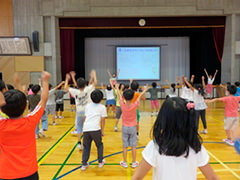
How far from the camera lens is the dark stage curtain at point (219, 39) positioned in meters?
12.5

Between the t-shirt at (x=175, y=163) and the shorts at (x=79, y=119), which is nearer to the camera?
the t-shirt at (x=175, y=163)

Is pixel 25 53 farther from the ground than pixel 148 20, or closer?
closer

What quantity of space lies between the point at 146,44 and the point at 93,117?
11.8m

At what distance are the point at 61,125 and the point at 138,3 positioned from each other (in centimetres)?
811

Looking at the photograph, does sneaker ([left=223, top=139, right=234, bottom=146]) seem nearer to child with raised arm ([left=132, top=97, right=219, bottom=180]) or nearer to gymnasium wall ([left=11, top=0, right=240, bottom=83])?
child with raised arm ([left=132, top=97, right=219, bottom=180])

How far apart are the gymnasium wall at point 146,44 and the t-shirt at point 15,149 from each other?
12.9 m

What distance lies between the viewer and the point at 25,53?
37.8 ft

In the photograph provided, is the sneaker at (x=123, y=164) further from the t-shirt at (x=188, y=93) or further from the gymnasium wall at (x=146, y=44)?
the gymnasium wall at (x=146, y=44)

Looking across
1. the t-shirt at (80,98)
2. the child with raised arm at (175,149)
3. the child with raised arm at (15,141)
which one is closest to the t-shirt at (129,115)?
the t-shirt at (80,98)

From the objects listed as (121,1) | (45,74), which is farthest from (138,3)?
(45,74)

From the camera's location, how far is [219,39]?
12.6m

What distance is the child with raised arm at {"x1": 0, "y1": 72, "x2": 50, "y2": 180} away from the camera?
69.2 inches

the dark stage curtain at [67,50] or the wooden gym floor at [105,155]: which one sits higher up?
the dark stage curtain at [67,50]

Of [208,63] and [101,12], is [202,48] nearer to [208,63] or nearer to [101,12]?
[208,63]
